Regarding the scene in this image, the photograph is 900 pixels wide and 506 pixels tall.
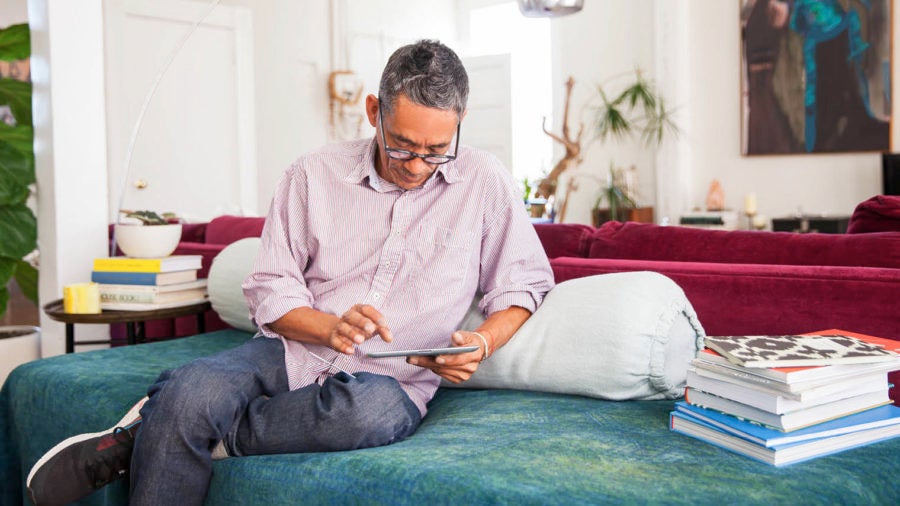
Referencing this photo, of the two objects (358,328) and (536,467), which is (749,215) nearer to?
(358,328)

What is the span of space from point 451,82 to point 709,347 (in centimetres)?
73

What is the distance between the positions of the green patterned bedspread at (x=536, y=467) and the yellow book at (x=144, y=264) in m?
0.78

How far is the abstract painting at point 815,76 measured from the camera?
5824mm

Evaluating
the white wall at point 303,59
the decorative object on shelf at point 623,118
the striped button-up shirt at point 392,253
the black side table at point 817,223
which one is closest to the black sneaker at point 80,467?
the striped button-up shirt at point 392,253

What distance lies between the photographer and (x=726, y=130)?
655 cm

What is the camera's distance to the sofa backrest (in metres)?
1.77

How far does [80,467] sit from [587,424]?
95 cm

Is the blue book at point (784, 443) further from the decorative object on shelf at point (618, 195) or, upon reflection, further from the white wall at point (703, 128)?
the white wall at point (703, 128)

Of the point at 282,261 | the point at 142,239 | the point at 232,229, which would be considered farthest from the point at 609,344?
the point at 232,229

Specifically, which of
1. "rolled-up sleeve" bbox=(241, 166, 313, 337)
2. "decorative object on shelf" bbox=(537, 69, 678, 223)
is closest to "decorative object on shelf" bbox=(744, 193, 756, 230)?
"decorative object on shelf" bbox=(537, 69, 678, 223)

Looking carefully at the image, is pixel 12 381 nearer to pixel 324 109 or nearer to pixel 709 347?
pixel 709 347

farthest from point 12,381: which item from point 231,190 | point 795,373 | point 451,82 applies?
point 231,190

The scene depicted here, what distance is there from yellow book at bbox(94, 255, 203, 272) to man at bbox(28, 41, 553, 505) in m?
0.91

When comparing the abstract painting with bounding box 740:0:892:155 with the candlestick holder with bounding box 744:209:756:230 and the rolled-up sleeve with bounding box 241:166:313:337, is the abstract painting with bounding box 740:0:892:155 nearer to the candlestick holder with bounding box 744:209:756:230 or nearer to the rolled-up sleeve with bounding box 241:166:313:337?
the candlestick holder with bounding box 744:209:756:230
